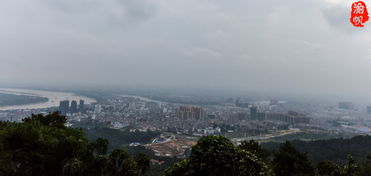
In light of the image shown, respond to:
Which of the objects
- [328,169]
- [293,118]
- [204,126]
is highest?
[328,169]

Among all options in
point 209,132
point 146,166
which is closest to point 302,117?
point 209,132

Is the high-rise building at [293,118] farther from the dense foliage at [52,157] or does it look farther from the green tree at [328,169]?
the dense foliage at [52,157]

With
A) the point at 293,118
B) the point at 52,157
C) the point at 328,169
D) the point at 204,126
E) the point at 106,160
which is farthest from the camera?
the point at 293,118

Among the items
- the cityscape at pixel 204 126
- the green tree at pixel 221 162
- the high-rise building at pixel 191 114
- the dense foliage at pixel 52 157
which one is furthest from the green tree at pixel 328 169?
the high-rise building at pixel 191 114

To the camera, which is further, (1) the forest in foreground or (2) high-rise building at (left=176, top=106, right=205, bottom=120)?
(2) high-rise building at (left=176, top=106, right=205, bottom=120)

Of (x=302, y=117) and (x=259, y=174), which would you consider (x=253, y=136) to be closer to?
(x=302, y=117)

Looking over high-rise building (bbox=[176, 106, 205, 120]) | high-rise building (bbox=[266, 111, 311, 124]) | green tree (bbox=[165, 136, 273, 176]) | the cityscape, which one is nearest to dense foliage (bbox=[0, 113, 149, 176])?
green tree (bbox=[165, 136, 273, 176])

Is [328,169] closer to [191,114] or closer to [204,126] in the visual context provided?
[204,126]

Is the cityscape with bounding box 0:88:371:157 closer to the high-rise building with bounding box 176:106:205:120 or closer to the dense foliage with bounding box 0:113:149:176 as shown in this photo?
the high-rise building with bounding box 176:106:205:120

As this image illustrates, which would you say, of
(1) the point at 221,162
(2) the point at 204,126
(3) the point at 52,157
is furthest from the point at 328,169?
(2) the point at 204,126
